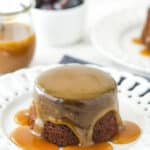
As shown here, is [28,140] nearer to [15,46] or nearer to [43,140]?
[43,140]

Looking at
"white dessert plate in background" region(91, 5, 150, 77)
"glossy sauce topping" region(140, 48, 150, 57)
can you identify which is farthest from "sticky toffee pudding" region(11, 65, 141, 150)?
"glossy sauce topping" region(140, 48, 150, 57)

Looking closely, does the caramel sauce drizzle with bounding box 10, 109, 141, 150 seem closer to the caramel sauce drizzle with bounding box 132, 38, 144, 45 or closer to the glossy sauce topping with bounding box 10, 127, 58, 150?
the glossy sauce topping with bounding box 10, 127, 58, 150

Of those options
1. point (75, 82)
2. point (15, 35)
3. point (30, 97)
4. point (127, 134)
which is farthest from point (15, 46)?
point (127, 134)

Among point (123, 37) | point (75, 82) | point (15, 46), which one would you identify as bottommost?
point (123, 37)

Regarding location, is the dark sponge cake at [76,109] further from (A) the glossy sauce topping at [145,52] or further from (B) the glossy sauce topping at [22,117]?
(A) the glossy sauce topping at [145,52]

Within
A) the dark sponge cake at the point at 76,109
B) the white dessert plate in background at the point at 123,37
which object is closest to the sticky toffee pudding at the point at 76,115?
the dark sponge cake at the point at 76,109
